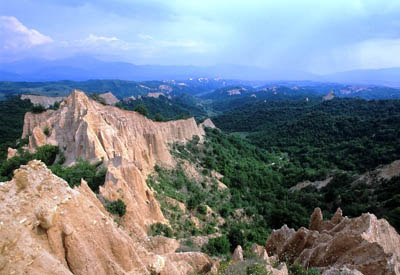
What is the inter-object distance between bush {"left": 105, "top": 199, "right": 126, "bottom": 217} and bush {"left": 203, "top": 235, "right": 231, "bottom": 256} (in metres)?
6.53

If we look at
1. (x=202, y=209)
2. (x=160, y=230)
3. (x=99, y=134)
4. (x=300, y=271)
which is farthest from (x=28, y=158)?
(x=300, y=271)

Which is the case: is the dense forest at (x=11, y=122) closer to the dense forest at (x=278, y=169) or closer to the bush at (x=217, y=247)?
the dense forest at (x=278, y=169)

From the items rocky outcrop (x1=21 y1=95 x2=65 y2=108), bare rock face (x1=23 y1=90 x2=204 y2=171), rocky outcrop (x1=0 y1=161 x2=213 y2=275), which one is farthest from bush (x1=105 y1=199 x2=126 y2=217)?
rocky outcrop (x1=21 y1=95 x2=65 y2=108)

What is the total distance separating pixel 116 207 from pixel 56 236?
1060 cm

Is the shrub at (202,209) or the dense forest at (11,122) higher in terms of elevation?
the dense forest at (11,122)

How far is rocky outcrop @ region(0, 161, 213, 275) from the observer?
5.97 meters

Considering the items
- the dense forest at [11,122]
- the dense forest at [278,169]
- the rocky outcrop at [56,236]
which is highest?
the rocky outcrop at [56,236]

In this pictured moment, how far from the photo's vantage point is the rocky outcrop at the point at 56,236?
5.97m

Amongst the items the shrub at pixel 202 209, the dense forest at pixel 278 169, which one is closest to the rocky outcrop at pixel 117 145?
the dense forest at pixel 278 169

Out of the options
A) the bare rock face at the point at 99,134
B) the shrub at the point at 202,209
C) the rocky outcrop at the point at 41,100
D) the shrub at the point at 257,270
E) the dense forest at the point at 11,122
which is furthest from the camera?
the rocky outcrop at the point at 41,100

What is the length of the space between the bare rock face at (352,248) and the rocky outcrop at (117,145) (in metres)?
9.80

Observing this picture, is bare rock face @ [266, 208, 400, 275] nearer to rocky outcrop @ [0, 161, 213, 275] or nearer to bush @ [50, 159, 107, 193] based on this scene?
rocky outcrop @ [0, 161, 213, 275]

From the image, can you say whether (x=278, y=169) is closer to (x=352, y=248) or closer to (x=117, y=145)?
(x=117, y=145)

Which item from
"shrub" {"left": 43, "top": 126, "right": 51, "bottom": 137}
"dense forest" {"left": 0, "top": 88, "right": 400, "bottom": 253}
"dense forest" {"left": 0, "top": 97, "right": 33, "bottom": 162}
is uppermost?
"shrub" {"left": 43, "top": 126, "right": 51, "bottom": 137}
